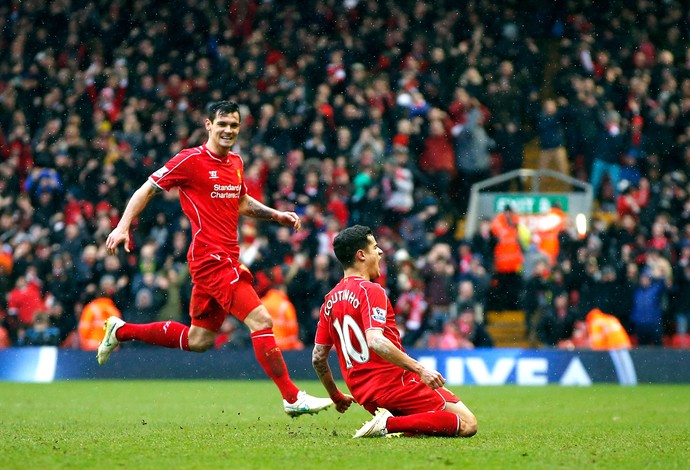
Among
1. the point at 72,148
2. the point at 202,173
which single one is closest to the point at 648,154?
the point at 72,148

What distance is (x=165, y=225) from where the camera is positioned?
18.2 metres

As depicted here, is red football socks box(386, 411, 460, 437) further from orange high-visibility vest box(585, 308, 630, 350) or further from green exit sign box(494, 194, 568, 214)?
green exit sign box(494, 194, 568, 214)

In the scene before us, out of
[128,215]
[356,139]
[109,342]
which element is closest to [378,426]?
[128,215]

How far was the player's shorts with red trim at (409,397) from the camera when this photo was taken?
7668mm

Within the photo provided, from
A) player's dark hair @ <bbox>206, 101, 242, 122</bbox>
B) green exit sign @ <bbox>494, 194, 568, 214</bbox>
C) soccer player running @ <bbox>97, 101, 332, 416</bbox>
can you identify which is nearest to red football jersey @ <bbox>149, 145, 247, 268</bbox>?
soccer player running @ <bbox>97, 101, 332, 416</bbox>

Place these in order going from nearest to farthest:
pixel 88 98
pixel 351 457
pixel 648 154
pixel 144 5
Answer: pixel 351 457
pixel 648 154
pixel 88 98
pixel 144 5

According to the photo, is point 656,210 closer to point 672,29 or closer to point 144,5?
point 672,29

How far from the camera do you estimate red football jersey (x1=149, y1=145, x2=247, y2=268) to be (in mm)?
8900

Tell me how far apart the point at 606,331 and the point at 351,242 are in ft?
32.1

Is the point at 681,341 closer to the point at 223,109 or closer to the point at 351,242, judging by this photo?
the point at 223,109

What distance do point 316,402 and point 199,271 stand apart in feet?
4.63

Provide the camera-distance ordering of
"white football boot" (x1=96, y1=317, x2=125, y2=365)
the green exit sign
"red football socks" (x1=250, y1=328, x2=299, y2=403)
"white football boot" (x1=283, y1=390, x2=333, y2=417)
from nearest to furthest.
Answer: "white football boot" (x1=283, y1=390, x2=333, y2=417) → "red football socks" (x1=250, y1=328, x2=299, y2=403) → "white football boot" (x1=96, y1=317, x2=125, y2=365) → the green exit sign

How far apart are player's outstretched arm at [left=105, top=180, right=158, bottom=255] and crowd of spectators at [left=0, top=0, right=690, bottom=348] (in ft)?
26.4

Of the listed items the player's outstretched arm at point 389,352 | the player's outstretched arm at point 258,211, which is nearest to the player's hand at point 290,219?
the player's outstretched arm at point 258,211
